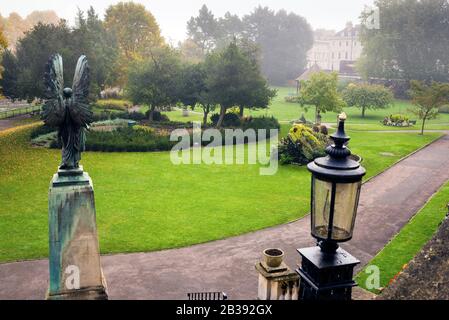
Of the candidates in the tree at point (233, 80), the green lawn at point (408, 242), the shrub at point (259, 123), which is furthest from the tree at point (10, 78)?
the green lawn at point (408, 242)

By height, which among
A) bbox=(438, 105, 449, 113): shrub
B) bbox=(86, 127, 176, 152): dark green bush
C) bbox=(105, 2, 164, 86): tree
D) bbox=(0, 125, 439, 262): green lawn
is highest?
bbox=(105, 2, 164, 86): tree

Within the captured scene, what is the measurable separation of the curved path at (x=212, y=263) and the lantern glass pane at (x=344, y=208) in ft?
22.6

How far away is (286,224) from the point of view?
53.1ft

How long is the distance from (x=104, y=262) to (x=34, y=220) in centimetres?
459

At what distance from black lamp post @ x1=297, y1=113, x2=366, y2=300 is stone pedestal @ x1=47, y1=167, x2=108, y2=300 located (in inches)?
193

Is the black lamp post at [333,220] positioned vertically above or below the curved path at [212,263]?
above

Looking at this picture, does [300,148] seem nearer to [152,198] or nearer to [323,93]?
[152,198]

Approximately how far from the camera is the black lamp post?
4.44m

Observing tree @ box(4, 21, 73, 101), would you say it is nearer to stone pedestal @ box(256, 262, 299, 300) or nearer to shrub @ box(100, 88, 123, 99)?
shrub @ box(100, 88, 123, 99)

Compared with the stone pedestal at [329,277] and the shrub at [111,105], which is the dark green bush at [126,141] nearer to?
the shrub at [111,105]

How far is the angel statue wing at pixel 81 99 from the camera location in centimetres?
793

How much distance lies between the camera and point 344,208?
4.55m

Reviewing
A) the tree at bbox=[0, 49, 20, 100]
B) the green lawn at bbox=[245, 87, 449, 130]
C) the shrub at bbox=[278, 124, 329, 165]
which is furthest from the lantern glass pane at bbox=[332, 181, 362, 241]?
the tree at bbox=[0, 49, 20, 100]
